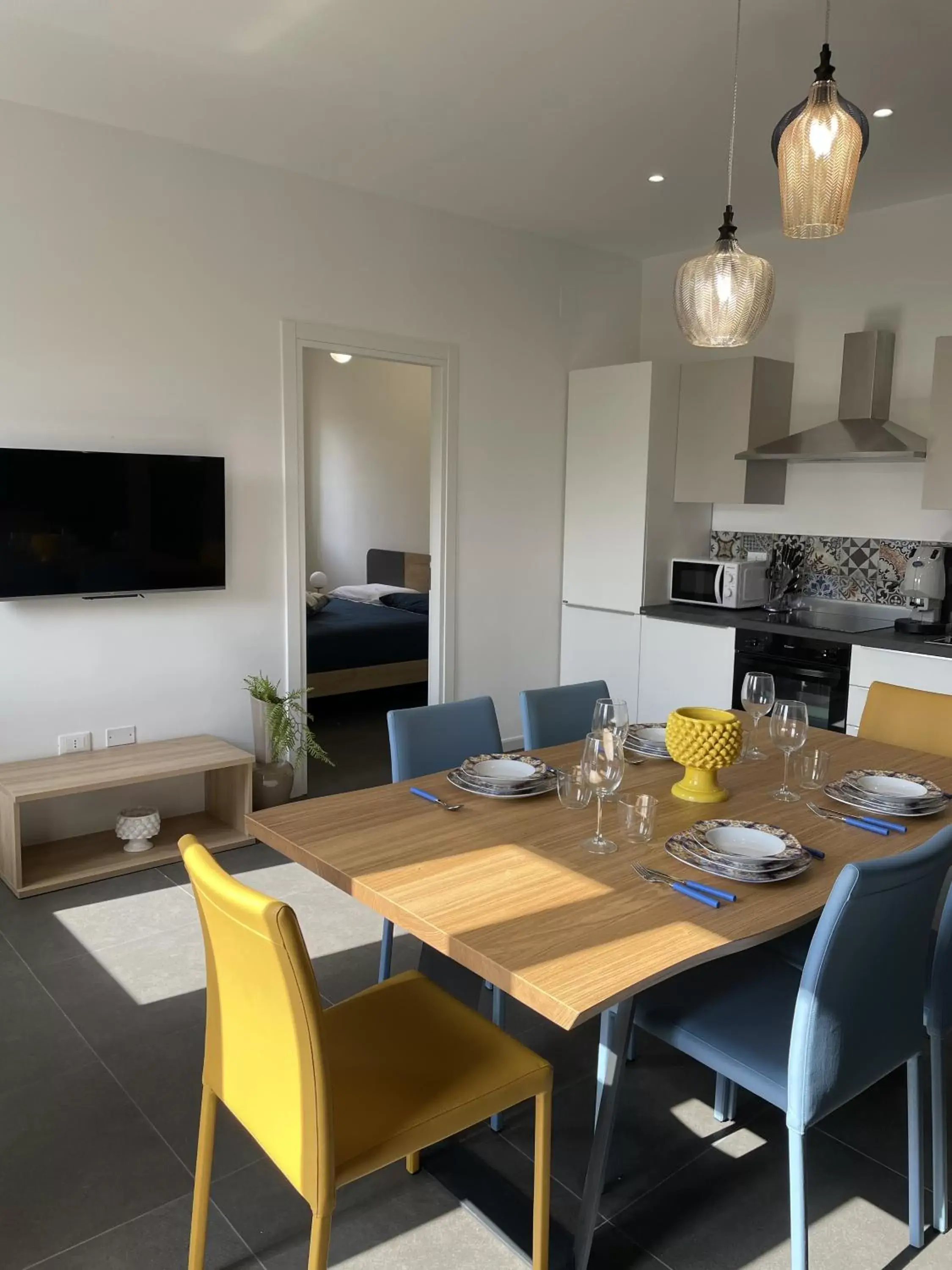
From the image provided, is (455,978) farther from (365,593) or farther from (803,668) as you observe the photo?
(365,593)

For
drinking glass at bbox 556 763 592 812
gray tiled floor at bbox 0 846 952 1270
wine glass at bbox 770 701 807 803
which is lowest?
gray tiled floor at bbox 0 846 952 1270

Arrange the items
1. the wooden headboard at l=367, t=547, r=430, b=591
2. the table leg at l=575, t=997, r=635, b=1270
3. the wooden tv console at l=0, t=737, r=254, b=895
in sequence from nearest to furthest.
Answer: the table leg at l=575, t=997, r=635, b=1270
the wooden tv console at l=0, t=737, r=254, b=895
the wooden headboard at l=367, t=547, r=430, b=591

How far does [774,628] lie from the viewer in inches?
175

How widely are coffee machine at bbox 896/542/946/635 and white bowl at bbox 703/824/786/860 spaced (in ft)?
8.86

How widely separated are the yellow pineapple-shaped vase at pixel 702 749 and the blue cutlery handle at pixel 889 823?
0.30 meters

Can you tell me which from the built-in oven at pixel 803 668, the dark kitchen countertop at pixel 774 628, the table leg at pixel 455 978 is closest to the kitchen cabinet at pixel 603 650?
the dark kitchen countertop at pixel 774 628

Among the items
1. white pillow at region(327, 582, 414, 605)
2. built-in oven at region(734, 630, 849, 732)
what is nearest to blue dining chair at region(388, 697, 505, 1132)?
built-in oven at region(734, 630, 849, 732)

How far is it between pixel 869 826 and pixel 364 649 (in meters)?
4.18

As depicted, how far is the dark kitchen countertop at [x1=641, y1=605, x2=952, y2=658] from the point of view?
3.98m

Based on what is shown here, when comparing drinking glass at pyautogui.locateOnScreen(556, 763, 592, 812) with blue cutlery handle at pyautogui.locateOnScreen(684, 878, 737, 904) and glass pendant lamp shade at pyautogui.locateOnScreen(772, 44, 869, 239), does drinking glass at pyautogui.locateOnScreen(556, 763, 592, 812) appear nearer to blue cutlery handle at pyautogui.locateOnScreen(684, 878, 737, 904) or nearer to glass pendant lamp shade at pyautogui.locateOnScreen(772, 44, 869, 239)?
blue cutlery handle at pyautogui.locateOnScreen(684, 878, 737, 904)

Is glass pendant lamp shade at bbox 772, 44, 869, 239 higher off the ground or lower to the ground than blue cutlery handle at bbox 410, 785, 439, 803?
higher

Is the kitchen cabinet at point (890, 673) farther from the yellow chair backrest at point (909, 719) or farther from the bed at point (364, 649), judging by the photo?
the bed at point (364, 649)

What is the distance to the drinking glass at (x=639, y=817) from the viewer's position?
6.26 ft

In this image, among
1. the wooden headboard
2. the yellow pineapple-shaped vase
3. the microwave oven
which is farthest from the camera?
the wooden headboard
